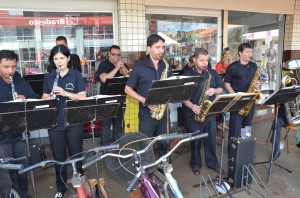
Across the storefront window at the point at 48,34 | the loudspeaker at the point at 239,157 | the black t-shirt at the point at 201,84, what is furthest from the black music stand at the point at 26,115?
the storefront window at the point at 48,34

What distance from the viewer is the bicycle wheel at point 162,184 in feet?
7.51

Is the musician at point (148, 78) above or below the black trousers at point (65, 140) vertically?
above

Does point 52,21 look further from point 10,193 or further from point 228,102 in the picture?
point 228,102

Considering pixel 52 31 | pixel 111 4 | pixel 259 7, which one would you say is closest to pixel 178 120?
pixel 111 4

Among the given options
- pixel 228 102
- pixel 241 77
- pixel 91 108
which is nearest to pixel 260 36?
pixel 241 77

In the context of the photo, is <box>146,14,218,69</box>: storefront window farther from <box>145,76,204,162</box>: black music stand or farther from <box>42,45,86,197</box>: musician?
<box>145,76,204,162</box>: black music stand

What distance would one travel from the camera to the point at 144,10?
5531 millimetres

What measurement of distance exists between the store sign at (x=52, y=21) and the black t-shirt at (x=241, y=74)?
326cm

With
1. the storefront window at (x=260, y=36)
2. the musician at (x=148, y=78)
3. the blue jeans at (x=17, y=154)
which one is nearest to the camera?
the blue jeans at (x=17, y=154)

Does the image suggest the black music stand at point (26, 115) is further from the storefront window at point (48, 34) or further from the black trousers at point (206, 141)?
the storefront window at point (48, 34)

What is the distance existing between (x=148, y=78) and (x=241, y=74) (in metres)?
1.64

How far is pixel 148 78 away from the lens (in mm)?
3396

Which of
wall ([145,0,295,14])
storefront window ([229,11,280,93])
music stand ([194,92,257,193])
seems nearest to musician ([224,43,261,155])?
music stand ([194,92,257,193])

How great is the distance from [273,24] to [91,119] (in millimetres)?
7447
